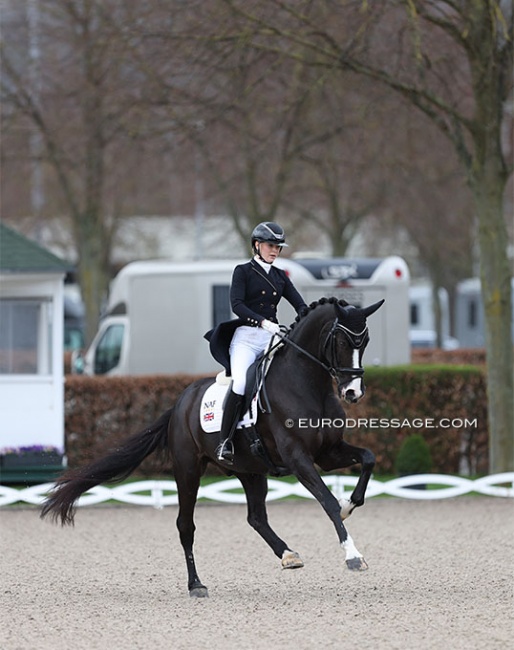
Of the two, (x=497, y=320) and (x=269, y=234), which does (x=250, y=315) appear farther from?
(x=497, y=320)

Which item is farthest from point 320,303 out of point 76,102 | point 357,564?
point 76,102

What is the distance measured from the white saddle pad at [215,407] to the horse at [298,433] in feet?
0.24

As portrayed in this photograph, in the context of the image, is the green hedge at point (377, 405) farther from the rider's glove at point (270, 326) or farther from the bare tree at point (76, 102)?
the rider's glove at point (270, 326)

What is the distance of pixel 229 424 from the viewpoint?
10672mm

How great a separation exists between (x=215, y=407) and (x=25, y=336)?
9265 mm

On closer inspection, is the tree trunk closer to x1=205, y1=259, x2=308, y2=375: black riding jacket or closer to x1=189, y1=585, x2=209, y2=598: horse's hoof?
x1=205, y1=259, x2=308, y2=375: black riding jacket

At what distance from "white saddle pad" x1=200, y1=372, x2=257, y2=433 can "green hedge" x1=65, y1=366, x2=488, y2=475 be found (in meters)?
8.66

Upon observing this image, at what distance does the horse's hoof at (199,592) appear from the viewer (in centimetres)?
1030

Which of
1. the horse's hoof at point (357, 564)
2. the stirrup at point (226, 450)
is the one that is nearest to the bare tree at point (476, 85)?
the stirrup at point (226, 450)

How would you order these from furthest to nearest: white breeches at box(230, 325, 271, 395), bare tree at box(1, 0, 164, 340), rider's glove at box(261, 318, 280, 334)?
bare tree at box(1, 0, 164, 340) → white breeches at box(230, 325, 271, 395) → rider's glove at box(261, 318, 280, 334)

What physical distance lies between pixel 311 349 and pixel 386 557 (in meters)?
3.03

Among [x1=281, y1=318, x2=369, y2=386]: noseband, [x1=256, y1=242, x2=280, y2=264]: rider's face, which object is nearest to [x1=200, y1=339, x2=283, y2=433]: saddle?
[x1=281, y1=318, x2=369, y2=386]: noseband

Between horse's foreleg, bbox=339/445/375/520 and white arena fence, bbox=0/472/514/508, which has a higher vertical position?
horse's foreleg, bbox=339/445/375/520

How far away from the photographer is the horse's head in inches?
390
